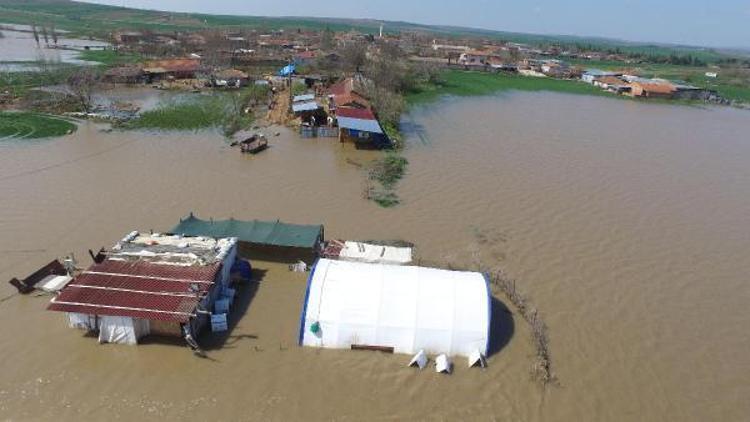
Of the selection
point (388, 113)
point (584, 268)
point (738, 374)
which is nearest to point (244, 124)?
point (388, 113)

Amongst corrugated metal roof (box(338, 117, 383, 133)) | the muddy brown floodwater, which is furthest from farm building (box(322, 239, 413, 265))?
corrugated metal roof (box(338, 117, 383, 133))

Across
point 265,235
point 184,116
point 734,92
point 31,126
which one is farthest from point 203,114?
point 734,92

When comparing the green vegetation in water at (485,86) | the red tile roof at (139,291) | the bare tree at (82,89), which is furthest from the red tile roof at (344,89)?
the red tile roof at (139,291)

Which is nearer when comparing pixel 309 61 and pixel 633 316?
pixel 633 316

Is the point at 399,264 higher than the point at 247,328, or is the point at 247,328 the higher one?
the point at 399,264

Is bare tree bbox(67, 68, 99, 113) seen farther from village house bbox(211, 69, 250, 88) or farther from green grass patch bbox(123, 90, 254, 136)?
village house bbox(211, 69, 250, 88)

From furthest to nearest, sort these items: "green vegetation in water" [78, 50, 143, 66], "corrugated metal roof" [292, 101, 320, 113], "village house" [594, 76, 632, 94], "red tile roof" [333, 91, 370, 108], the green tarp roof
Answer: "green vegetation in water" [78, 50, 143, 66], "village house" [594, 76, 632, 94], "red tile roof" [333, 91, 370, 108], "corrugated metal roof" [292, 101, 320, 113], the green tarp roof

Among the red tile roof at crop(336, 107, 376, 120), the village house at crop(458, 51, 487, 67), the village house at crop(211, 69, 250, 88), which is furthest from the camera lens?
the village house at crop(458, 51, 487, 67)

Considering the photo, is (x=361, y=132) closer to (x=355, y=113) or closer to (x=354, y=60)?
(x=355, y=113)

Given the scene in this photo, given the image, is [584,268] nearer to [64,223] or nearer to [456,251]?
[456,251]
